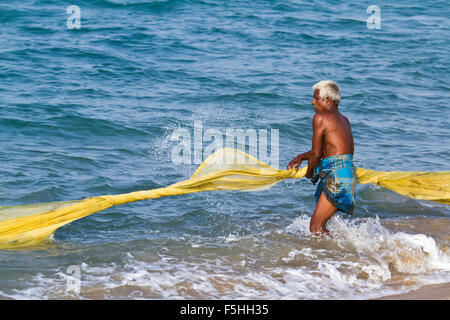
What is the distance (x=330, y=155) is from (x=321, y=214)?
0.60 m

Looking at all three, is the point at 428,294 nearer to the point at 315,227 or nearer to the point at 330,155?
the point at 315,227

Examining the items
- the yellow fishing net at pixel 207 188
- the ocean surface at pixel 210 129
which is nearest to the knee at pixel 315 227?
the ocean surface at pixel 210 129

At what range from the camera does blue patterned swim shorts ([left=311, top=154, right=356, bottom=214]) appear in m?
5.39

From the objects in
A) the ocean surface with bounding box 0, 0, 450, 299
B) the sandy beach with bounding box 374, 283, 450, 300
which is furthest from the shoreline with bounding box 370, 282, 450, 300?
the ocean surface with bounding box 0, 0, 450, 299

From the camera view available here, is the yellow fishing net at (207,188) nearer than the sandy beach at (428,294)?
No

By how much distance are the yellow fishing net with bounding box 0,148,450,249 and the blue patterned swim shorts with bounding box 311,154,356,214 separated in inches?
14.4

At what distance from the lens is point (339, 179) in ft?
17.7

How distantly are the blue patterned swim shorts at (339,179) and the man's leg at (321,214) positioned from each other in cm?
6

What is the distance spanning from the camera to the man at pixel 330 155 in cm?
525

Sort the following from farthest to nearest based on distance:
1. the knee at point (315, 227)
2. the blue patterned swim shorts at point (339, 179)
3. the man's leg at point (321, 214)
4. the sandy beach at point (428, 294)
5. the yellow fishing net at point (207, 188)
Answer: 1. the knee at point (315, 227)
2. the man's leg at point (321, 214)
3. the blue patterned swim shorts at point (339, 179)
4. the yellow fishing net at point (207, 188)
5. the sandy beach at point (428, 294)

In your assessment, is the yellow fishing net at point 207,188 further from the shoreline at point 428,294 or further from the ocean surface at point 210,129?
the shoreline at point 428,294

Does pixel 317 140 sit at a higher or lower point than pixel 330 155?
higher

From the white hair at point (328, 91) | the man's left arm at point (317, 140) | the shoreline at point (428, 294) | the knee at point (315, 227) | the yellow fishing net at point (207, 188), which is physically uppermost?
the white hair at point (328, 91)

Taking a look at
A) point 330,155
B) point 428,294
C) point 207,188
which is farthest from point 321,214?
point 428,294
